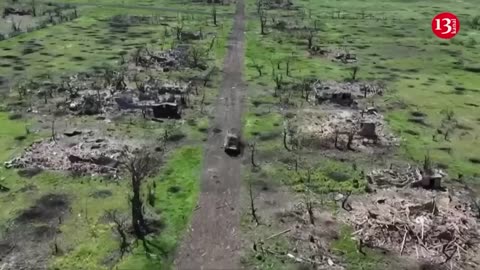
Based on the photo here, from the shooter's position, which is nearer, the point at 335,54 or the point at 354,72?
the point at 354,72

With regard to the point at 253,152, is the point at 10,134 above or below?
above

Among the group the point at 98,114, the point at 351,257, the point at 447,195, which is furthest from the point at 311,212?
the point at 98,114

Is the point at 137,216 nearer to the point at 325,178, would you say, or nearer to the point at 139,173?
the point at 139,173

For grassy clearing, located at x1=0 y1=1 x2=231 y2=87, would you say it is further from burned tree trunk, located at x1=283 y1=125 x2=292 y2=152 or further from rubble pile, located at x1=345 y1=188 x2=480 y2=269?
rubble pile, located at x1=345 y1=188 x2=480 y2=269

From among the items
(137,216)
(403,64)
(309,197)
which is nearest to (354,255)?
(309,197)

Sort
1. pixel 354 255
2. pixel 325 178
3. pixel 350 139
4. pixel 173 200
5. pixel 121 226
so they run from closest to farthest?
pixel 354 255 < pixel 121 226 < pixel 173 200 < pixel 325 178 < pixel 350 139

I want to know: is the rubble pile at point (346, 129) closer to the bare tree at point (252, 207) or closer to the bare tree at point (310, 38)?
the bare tree at point (252, 207)
